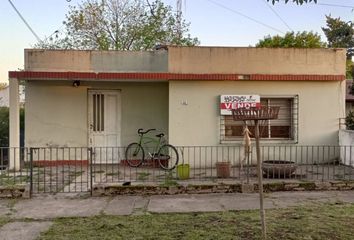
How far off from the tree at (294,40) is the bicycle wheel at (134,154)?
65.9 ft

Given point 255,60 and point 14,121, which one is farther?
point 255,60

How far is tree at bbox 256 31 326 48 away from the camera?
104ft

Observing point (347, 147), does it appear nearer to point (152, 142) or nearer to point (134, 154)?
point (152, 142)

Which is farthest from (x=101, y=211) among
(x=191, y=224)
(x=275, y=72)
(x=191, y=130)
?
(x=275, y=72)

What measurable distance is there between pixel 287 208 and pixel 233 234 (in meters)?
2.07

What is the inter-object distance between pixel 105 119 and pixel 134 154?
151 cm

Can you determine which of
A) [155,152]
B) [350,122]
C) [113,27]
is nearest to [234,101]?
[155,152]

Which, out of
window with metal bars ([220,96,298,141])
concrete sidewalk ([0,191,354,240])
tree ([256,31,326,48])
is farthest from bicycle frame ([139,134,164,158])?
tree ([256,31,326,48])

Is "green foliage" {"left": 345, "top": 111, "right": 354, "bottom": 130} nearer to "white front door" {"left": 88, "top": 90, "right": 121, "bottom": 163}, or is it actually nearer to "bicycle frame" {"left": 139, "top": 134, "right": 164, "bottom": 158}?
"bicycle frame" {"left": 139, "top": 134, "right": 164, "bottom": 158}

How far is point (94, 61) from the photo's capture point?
1312 centimetres

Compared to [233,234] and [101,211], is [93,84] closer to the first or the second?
[101,211]

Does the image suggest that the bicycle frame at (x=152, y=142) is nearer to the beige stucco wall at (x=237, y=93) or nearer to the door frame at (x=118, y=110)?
the door frame at (x=118, y=110)

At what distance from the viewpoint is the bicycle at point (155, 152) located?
12555mm

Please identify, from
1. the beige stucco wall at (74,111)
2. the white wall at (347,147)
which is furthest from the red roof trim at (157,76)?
the white wall at (347,147)
